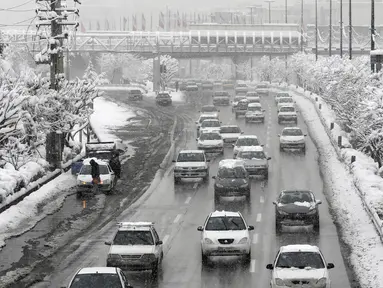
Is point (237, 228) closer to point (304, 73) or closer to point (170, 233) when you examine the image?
point (170, 233)

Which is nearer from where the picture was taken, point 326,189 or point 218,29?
point 326,189

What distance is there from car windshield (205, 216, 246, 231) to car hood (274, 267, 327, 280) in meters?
5.12

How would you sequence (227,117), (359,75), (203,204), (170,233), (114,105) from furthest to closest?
(114,105) → (227,117) → (359,75) → (203,204) → (170,233)

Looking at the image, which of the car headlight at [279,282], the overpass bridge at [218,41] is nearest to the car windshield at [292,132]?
the car headlight at [279,282]

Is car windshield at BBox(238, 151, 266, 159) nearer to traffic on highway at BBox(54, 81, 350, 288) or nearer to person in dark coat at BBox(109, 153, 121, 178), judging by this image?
traffic on highway at BBox(54, 81, 350, 288)

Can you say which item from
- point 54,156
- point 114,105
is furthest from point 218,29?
point 54,156

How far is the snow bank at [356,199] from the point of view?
91.9 ft

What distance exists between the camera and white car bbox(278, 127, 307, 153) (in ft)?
196

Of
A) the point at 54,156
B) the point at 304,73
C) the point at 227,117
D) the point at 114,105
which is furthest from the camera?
the point at 304,73

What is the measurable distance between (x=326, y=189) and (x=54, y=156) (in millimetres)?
15772

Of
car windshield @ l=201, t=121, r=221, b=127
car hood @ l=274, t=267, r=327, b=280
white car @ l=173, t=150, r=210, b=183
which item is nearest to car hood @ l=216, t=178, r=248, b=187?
white car @ l=173, t=150, r=210, b=183

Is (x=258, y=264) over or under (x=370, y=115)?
under

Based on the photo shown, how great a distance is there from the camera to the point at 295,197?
113 feet

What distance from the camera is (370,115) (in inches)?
1625
